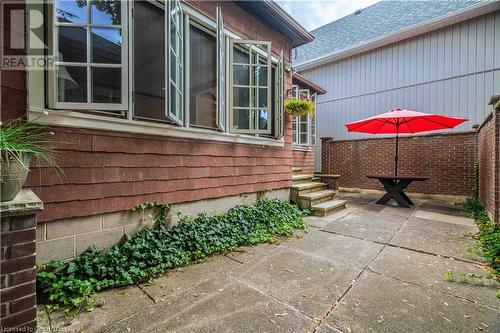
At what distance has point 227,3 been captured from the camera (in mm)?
3518

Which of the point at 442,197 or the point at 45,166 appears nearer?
the point at 45,166

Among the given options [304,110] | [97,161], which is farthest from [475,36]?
[97,161]

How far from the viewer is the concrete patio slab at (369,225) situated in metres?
3.32

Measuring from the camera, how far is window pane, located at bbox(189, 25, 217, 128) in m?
3.36

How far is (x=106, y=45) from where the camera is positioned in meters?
2.50

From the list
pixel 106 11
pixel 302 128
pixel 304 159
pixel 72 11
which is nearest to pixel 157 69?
pixel 106 11

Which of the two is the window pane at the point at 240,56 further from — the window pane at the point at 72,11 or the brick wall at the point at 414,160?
the brick wall at the point at 414,160

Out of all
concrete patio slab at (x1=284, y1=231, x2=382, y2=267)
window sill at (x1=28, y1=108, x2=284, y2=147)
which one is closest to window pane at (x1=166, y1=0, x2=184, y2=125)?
window sill at (x1=28, y1=108, x2=284, y2=147)

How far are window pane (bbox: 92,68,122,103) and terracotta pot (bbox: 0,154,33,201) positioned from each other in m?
1.36

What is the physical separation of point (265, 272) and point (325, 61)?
361 inches

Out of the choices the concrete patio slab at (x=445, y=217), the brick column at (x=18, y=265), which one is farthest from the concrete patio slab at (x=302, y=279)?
the concrete patio slab at (x=445, y=217)

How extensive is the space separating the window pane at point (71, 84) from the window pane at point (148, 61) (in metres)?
0.61

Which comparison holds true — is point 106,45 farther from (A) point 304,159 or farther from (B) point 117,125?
(A) point 304,159

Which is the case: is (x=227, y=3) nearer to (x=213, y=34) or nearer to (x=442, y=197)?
(x=213, y=34)
